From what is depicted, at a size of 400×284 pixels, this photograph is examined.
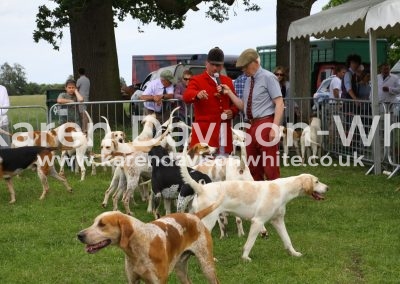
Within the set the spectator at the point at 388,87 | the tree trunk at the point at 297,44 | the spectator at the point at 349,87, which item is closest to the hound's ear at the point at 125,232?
the spectator at the point at 349,87

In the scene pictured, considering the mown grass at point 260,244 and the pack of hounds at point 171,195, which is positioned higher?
the pack of hounds at point 171,195

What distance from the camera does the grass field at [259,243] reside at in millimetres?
6164

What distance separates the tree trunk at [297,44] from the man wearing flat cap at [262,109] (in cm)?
746

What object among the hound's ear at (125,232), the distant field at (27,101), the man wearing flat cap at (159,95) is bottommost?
the distant field at (27,101)

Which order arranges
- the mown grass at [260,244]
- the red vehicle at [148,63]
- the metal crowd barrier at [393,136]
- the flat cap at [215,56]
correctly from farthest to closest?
1. the red vehicle at [148,63]
2. the metal crowd barrier at [393,136]
3. the flat cap at [215,56]
4. the mown grass at [260,244]

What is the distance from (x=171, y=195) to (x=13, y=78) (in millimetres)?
34870

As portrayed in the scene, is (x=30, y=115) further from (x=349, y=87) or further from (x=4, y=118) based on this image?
(x=349, y=87)

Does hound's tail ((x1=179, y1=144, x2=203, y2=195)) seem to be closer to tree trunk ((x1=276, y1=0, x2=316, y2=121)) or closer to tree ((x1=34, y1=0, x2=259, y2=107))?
tree trunk ((x1=276, y1=0, x2=316, y2=121))

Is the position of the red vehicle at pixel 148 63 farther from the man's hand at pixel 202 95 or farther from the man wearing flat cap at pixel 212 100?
the man's hand at pixel 202 95

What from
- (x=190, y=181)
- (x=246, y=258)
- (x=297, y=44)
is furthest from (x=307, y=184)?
(x=297, y=44)

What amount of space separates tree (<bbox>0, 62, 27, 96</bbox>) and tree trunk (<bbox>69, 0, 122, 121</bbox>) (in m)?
18.6

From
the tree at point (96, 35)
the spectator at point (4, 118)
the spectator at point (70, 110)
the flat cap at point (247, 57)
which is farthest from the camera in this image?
the tree at point (96, 35)

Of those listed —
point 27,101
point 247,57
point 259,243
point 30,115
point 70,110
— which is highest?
point 247,57

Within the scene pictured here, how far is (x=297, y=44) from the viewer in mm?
16656
